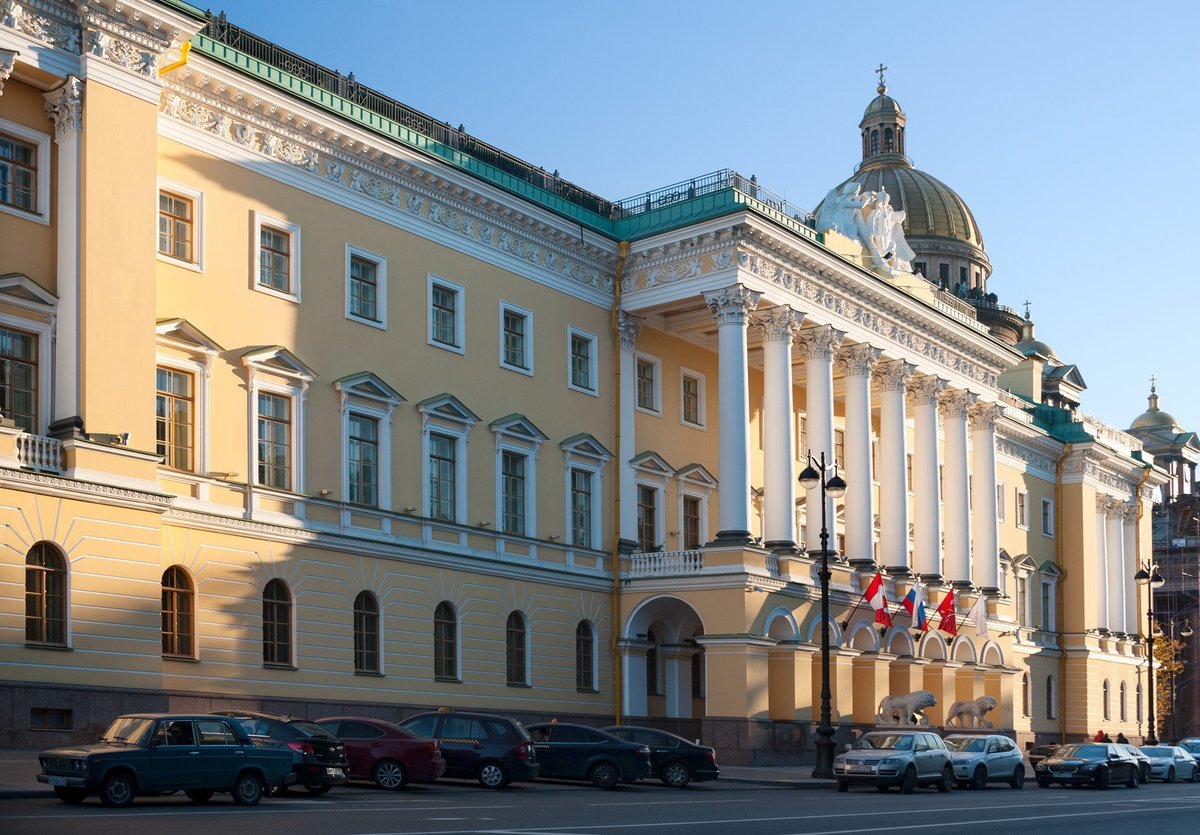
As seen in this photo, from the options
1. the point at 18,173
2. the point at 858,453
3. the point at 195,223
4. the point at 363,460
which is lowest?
the point at 363,460

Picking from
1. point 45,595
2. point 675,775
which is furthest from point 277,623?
point 675,775

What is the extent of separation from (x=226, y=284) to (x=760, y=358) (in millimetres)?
23205

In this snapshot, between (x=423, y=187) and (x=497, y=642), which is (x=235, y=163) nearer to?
(x=423, y=187)

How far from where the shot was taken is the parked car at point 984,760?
3578 cm

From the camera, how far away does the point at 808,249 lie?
47.7 metres

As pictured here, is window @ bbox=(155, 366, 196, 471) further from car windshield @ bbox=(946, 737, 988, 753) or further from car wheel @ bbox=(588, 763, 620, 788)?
car windshield @ bbox=(946, 737, 988, 753)

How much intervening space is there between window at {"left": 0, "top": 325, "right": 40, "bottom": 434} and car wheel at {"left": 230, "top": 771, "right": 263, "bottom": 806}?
10.1 meters

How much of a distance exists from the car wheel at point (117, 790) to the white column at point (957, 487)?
138 feet

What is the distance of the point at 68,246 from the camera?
30.1 m

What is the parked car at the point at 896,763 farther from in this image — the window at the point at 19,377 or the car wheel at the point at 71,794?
the window at the point at 19,377

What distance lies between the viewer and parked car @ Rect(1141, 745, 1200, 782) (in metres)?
44.3

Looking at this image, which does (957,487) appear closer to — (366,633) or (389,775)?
(366,633)

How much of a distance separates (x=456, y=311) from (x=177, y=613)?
12.1m

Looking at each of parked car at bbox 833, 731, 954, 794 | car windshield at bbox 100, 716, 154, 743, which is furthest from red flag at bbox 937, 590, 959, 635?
car windshield at bbox 100, 716, 154, 743
